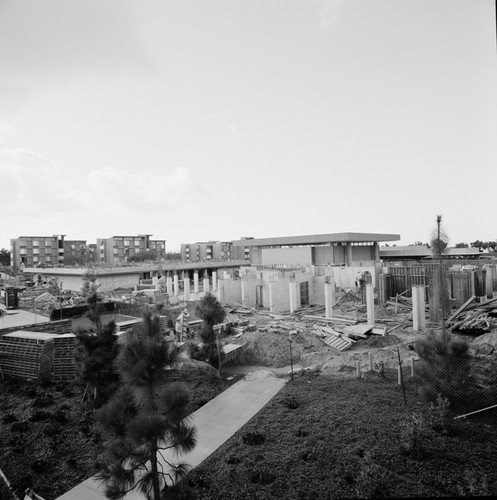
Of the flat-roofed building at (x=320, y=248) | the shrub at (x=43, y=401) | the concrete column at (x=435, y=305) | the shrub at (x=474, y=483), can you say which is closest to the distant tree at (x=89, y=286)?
the shrub at (x=43, y=401)

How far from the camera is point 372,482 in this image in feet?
13.7

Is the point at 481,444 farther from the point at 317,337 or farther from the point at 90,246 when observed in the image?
the point at 90,246

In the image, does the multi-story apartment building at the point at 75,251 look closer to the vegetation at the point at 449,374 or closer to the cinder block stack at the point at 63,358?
the cinder block stack at the point at 63,358

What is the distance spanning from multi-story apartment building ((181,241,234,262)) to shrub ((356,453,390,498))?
8235 centimetres

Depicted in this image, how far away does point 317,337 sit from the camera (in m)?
14.6

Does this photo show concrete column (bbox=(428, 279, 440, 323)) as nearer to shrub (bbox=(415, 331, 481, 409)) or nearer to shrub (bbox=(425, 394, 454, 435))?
shrub (bbox=(415, 331, 481, 409))

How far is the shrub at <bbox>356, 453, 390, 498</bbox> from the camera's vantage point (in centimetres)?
400

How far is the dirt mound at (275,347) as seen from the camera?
39.7 ft

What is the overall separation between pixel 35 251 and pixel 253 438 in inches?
2598

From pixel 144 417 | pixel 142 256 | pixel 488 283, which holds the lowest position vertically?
pixel 488 283

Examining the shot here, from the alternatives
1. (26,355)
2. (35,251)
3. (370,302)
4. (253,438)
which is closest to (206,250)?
(35,251)

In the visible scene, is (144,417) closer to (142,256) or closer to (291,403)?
(291,403)

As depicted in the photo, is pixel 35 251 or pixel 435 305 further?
pixel 35 251

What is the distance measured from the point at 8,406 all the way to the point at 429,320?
17.1m
